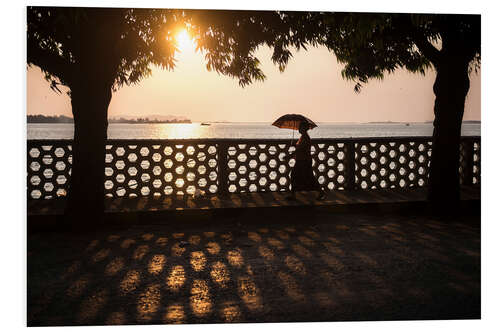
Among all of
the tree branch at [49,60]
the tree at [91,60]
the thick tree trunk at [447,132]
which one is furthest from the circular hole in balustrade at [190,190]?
the thick tree trunk at [447,132]

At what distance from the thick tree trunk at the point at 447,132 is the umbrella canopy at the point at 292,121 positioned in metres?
2.23

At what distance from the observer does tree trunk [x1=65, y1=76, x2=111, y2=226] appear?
23.7ft

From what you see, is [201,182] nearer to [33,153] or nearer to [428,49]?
[428,49]

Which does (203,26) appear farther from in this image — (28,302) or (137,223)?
(28,302)

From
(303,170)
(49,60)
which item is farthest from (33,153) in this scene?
(303,170)

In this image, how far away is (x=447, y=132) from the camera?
332 inches

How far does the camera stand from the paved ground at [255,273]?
4.18 meters

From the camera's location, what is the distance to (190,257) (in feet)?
19.0

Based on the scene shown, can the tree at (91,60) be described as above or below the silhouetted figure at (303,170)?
above

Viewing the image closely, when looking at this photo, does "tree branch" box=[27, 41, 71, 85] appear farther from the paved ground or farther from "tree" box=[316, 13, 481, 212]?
"tree" box=[316, 13, 481, 212]

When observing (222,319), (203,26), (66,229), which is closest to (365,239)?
(222,319)

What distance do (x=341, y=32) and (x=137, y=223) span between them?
454 cm

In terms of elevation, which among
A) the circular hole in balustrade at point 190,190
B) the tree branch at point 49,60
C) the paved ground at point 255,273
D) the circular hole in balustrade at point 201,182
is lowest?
the paved ground at point 255,273

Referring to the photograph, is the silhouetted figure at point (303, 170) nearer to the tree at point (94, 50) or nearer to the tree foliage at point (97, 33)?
the tree at point (94, 50)
